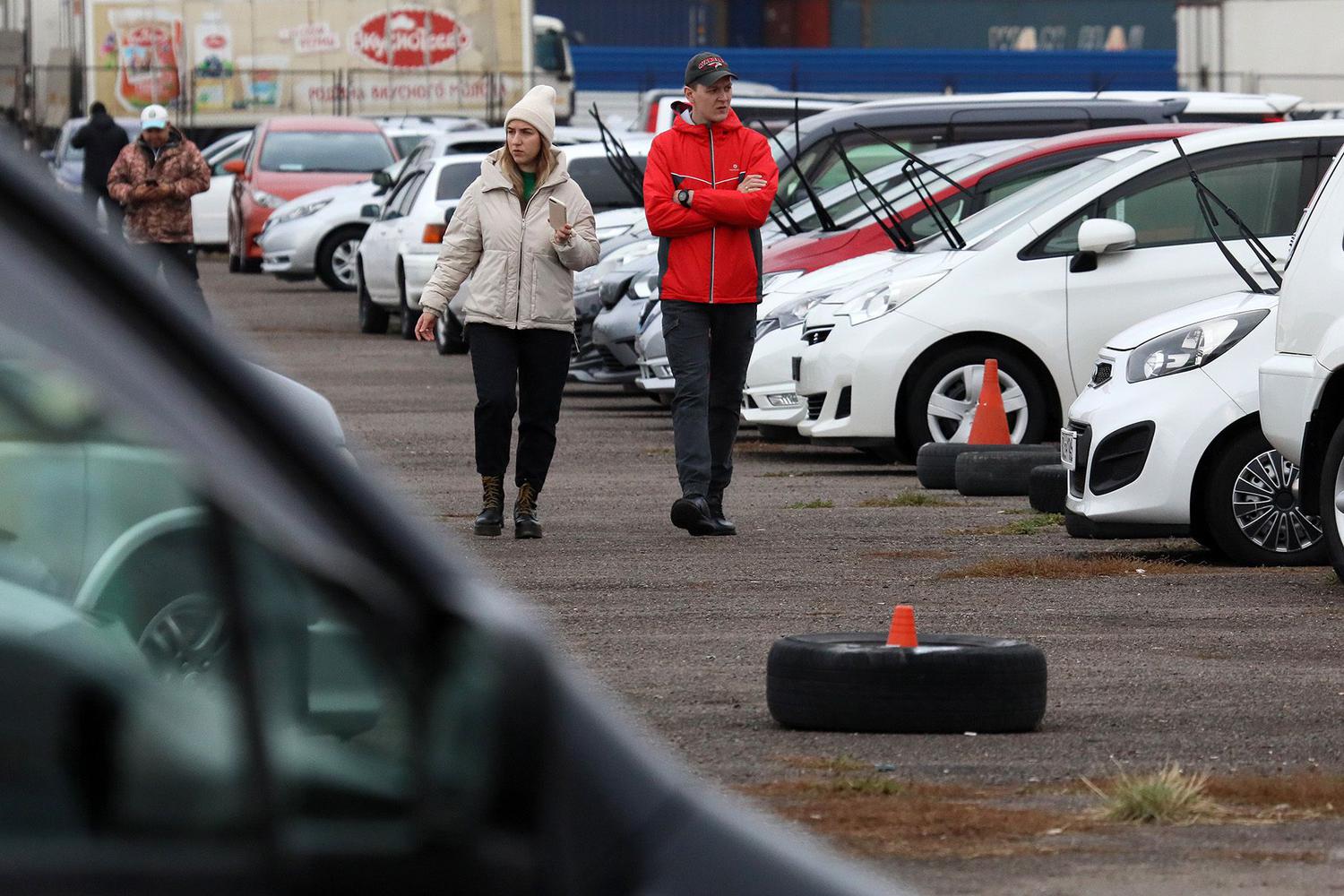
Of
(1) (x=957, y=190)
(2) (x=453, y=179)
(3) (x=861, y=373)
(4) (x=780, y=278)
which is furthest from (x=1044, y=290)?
(2) (x=453, y=179)

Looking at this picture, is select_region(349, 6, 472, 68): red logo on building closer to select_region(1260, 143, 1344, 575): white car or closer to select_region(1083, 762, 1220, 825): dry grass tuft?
select_region(1260, 143, 1344, 575): white car

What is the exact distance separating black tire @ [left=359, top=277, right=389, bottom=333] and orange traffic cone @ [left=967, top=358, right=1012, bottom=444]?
12.2 meters

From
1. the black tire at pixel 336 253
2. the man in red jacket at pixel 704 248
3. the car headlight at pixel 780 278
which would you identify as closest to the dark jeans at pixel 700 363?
the man in red jacket at pixel 704 248

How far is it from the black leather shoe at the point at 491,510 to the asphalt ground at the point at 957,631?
0.22 feet

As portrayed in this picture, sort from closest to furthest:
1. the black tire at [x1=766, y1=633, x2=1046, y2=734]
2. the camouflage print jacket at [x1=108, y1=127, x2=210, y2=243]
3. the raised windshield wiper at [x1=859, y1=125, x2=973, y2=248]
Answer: the black tire at [x1=766, y1=633, x2=1046, y2=734], the raised windshield wiper at [x1=859, y1=125, x2=973, y2=248], the camouflage print jacket at [x1=108, y1=127, x2=210, y2=243]

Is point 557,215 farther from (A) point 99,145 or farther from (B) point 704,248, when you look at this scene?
(A) point 99,145

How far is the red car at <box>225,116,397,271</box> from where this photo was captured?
97.0ft

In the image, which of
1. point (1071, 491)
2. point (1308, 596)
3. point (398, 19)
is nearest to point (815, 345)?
point (1071, 491)

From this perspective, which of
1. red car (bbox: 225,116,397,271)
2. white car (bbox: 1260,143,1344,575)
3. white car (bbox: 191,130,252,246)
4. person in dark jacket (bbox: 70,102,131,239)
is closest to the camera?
white car (bbox: 1260,143,1344,575)

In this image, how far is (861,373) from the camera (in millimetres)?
12188

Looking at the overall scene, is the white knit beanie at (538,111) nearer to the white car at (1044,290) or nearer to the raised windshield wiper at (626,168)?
the white car at (1044,290)

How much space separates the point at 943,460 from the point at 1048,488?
5.12ft

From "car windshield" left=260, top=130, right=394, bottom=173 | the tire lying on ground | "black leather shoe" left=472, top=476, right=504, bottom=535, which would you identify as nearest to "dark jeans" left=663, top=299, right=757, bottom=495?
"black leather shoe" left=472, top=476, right=504, bottom=535

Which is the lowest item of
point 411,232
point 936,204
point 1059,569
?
point 1059,569
